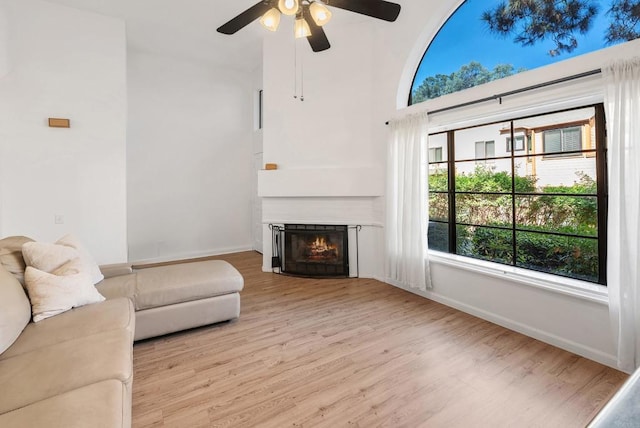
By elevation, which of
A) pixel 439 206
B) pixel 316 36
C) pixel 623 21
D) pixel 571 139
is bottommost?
pixel 439 206

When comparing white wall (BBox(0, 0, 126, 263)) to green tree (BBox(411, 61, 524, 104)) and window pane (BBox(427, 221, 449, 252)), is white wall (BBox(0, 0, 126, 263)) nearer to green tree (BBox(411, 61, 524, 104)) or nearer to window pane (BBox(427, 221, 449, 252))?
green tree (BBox(411, 61, 524, 104))

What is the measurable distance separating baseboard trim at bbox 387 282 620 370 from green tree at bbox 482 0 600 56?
2354 millimetres

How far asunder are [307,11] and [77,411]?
275 cm

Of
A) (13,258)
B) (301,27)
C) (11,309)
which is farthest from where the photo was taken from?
(301,27)

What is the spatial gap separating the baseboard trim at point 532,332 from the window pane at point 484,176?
1216 millimetres

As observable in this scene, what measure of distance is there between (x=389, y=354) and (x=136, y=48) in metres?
5.68

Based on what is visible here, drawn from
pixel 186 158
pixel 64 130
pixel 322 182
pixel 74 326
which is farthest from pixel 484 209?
pixel 64 130

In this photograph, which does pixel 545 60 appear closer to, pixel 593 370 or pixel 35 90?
pixel 593 370

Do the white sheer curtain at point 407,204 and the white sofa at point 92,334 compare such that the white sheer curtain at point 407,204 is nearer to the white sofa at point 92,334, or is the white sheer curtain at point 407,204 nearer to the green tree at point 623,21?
the green tree at point 623,21

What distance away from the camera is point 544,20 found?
272cm

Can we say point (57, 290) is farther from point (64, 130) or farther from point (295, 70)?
point (295, 70)

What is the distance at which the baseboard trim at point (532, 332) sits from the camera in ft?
7.38

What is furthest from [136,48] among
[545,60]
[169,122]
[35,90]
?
[545,60]

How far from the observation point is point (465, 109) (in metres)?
3.10
